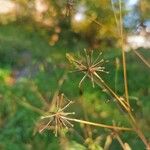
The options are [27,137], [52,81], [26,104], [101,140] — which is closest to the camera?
[101,140]

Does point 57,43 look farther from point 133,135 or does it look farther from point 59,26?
point 133,135

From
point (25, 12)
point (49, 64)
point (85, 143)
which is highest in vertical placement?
point (25, 12)

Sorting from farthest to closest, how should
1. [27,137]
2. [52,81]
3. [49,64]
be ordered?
[49,64], [52,81], [27,137]

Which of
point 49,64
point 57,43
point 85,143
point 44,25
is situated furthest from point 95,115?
point 44,25

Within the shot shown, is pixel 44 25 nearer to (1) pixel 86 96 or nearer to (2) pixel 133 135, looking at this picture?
(1) pixel 86 96

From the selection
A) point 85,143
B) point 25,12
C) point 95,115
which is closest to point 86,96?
point 95,115

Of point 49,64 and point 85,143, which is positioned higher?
point 49,64

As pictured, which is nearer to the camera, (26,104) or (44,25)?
(26,104)
